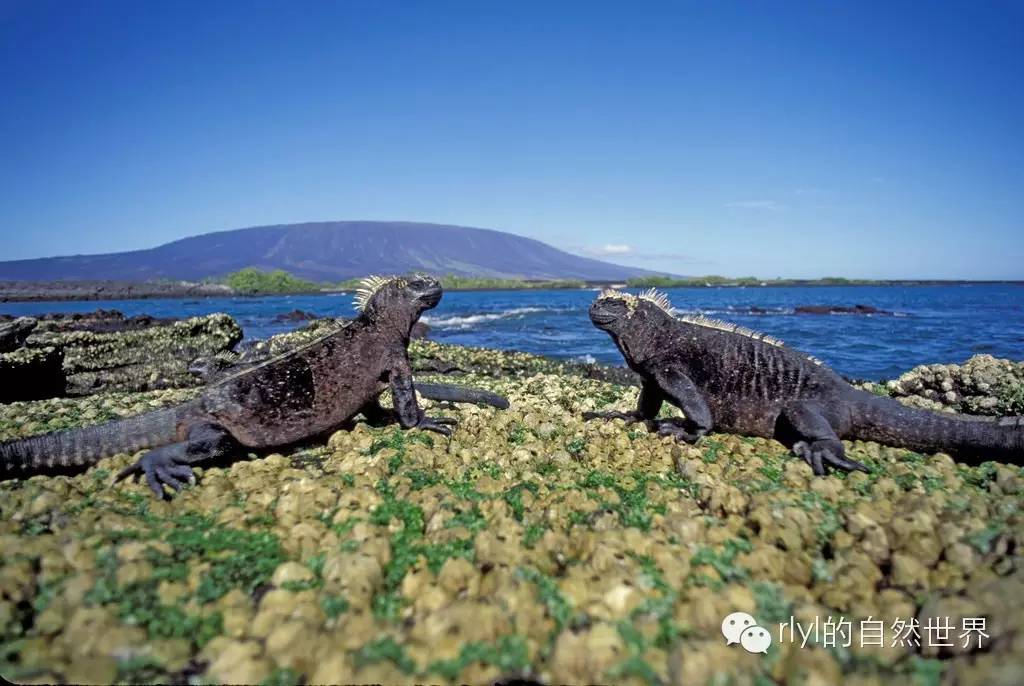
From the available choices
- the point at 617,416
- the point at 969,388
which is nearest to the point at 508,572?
the point at 617,416

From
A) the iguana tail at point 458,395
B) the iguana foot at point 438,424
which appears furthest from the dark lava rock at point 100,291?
the iguana foot at point 438,424

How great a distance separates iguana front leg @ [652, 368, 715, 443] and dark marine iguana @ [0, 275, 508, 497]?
219cm

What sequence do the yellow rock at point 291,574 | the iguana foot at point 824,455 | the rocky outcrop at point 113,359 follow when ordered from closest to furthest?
the yellow rock at point 291,574 < the iguana foot at point 824,455 < the rocky outcrop at point 113,359

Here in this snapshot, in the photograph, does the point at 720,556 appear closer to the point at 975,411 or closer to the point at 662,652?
the point at 662,652

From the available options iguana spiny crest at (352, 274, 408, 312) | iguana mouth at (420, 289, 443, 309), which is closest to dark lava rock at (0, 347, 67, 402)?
iguana spiny crest at (352, 274, 408, 312)

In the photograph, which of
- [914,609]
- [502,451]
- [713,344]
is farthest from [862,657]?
[713,344]

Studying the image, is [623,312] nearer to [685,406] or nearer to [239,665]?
[685,406]

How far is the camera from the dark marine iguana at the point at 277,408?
4.45 meters

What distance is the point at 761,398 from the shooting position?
5070 millimetres

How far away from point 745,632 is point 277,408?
13.2 ft

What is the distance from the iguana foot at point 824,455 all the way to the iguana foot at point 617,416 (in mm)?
1644

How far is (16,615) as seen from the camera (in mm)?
2336

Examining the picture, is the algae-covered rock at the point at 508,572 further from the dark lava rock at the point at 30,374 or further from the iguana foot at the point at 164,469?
the dark lava rock at the point at 30,374

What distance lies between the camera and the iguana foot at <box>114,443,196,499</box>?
4109 mm
